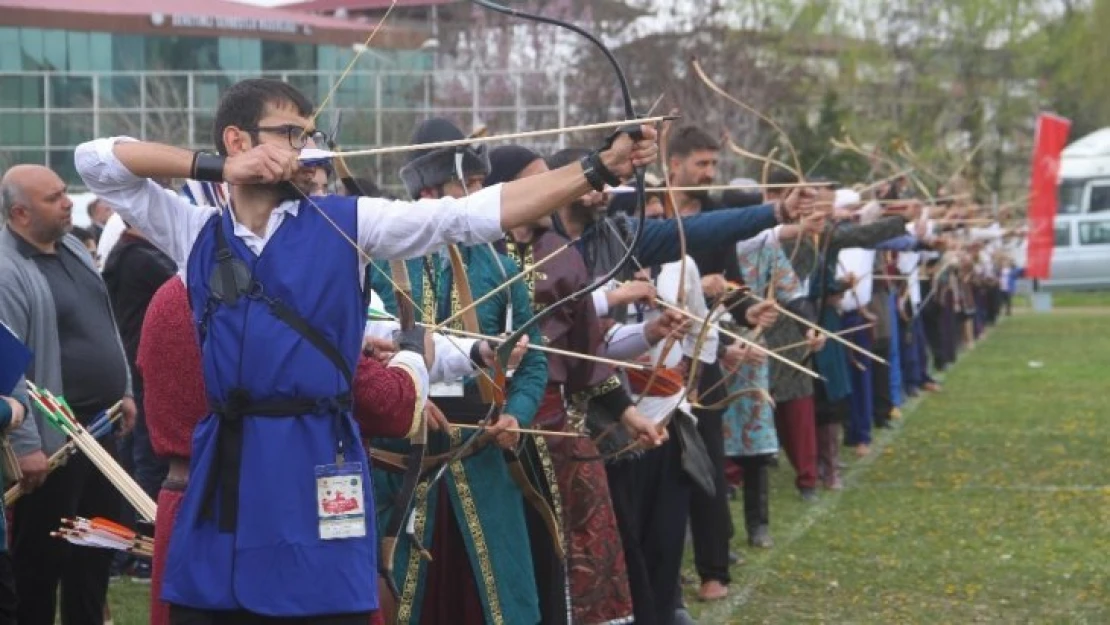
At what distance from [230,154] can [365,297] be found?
1.49ft

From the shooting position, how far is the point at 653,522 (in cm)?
860

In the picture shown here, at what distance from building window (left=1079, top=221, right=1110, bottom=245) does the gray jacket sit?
43132 millimetres

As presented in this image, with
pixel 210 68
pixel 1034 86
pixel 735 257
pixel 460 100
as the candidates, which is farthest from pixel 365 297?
pixel 1034 86

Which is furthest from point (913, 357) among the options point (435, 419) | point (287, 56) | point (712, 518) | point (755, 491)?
point (287, 56)

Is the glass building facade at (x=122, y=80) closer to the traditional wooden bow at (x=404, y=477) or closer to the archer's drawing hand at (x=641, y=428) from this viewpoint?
the archer's drawing hand at (x=641, y=428)

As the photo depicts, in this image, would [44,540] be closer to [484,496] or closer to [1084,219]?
[484,496]

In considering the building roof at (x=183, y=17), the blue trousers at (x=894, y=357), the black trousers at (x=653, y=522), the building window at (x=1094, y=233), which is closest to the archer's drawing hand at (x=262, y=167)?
the black trousers at (x=653, y=522)

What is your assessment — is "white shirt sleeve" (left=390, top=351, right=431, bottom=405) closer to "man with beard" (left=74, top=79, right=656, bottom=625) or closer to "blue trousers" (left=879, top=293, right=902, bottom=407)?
"man with beard" (left=74, top=79, right=656, bottom=625)

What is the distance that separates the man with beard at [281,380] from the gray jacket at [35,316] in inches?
104

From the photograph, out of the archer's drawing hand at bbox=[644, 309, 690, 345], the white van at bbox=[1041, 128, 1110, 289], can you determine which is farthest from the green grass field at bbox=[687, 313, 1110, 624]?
the white van at bbox=[1041, 128, 1110, 289]

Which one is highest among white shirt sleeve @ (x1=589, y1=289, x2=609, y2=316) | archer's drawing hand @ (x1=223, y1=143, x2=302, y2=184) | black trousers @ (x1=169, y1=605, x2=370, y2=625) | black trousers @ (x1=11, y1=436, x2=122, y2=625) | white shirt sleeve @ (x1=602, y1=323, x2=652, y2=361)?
archer's drawing hand @ (x1=223, y1=143, x2=302, y2=184)

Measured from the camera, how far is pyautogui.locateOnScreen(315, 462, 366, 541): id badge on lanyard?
4.91 metres

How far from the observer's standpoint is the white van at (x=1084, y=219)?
1893 inches

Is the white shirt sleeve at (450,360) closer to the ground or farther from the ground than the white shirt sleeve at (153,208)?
closer to the ground
